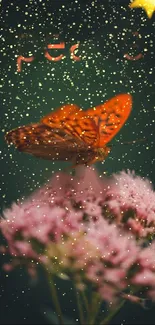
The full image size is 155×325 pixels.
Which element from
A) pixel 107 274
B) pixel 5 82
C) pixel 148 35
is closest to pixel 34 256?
pixel 107 274

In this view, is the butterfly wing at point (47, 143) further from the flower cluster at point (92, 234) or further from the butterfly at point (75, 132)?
the flower cluster at point (92, 234)

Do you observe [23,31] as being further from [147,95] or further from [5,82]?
[147,95]

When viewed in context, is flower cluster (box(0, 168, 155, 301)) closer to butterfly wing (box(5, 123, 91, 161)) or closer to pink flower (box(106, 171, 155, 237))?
pink flower (box(106, 171, 155, 237))

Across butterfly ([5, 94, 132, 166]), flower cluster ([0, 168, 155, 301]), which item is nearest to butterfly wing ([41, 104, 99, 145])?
butterfly ([5, 94, 132, 166])

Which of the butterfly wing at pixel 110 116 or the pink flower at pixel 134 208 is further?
the butterfly wing at pixel 110 116

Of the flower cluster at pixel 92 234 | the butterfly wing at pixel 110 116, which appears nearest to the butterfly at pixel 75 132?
the butterfly wing at pixel 110 116

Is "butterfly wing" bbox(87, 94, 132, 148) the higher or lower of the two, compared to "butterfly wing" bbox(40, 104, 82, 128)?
lower

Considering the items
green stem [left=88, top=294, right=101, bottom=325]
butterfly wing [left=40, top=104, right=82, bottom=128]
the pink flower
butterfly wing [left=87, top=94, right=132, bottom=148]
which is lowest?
green stem [left=88, top=294, right=101, bottom=325]
